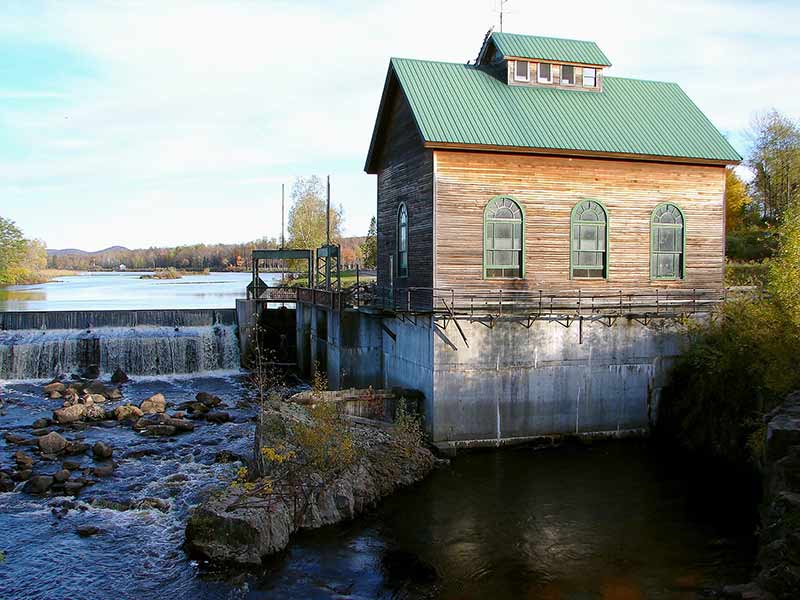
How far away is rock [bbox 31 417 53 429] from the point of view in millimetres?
24077

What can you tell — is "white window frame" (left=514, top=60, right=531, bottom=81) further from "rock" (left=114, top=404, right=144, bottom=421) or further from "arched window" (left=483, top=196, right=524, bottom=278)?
"rock" (left=114, top=404, right=144, bottom=421)

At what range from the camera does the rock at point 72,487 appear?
18.0 m

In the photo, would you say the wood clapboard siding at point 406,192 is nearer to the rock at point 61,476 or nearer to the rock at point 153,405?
the rock at point 153,405

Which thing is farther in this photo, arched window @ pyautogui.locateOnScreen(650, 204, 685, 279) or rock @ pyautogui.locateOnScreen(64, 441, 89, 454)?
arched window @ pyautogui.locateOnScreen(650, 204, 685, 279)

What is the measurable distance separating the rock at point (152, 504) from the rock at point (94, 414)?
948 centimetres

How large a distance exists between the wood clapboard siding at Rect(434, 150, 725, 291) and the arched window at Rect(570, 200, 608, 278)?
0.22 m

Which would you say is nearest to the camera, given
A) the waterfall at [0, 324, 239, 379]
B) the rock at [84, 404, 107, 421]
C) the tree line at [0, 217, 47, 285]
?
the rock at [84, 404, 107, 421]

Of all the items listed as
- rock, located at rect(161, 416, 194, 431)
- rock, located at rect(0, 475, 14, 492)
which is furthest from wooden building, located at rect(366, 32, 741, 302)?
rock, located at rect(0, 475, 14, 492)

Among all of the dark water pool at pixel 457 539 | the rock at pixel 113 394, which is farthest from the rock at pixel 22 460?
the rock at pixel 113 394

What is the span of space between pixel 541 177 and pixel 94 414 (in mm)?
17516

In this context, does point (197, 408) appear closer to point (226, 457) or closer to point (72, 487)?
point (226, 457)

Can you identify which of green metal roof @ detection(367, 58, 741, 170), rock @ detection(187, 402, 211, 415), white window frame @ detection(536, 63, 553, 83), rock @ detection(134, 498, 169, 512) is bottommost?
rock @ detection(134, 498, 169, 512)

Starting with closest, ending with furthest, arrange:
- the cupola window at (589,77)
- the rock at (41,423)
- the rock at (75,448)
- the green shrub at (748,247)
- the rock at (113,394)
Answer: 1. the rock at (75,448)
2. the rock at (41,423)
3. the cupola window at (589,77)
4. the rock at (113,394)
5. the green shrub at (748,247)

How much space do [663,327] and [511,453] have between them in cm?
669
